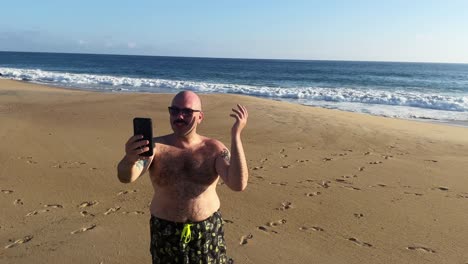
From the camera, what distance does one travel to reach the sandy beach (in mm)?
4613

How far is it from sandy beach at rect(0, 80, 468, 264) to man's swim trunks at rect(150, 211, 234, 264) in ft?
5.73

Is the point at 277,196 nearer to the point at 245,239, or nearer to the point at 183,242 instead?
the point at 245,239

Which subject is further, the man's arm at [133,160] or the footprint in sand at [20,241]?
the footprint in sand at [20,241]

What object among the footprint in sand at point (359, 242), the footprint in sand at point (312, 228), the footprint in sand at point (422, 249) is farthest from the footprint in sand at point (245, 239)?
the footprint in sand at point (422, 249)

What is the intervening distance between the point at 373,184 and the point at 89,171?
16.2 feet

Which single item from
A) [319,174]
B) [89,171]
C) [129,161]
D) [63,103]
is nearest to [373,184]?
[319,174]

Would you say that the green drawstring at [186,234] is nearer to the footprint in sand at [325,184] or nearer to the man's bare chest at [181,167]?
the man's bare chest at [181,167]

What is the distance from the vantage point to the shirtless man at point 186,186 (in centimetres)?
265

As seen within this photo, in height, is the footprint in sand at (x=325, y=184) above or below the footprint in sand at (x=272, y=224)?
above

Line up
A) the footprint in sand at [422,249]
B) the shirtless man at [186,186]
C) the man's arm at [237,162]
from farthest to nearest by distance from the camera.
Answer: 1. the footprint in sand at [422,249]
2. the shirtless man at [186,186]
3. the man's arm at [237,162]

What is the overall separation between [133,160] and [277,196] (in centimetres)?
418

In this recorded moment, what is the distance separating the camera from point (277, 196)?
20.7 ft

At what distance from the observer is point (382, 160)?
851 centimetres

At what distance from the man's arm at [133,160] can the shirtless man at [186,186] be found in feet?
0.21
